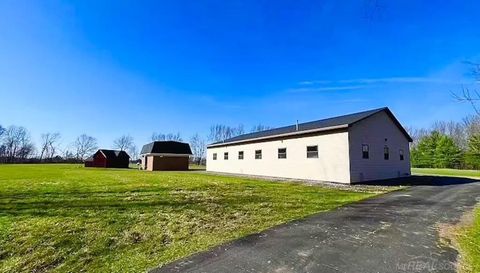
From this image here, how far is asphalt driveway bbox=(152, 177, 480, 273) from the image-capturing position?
13.2ft

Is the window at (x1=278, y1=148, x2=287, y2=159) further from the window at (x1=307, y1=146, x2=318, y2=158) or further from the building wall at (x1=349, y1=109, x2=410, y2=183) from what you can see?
the building wall at (x1=349, y1=109, x2=410, y2=183)

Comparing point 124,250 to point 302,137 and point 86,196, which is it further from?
point 302,137

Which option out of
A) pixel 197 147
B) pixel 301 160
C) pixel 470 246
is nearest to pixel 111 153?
pixel 197 147

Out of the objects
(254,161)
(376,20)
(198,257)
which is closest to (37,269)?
(198,257)

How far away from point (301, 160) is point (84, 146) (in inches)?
3642

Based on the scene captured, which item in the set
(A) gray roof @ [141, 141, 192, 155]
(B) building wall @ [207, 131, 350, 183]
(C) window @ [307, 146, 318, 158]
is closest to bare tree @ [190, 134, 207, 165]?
(A) gray roof @ [141, 141, 192, 155]

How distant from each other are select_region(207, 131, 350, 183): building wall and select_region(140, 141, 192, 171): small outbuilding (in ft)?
47.8

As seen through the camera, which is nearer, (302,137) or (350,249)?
(350,249)

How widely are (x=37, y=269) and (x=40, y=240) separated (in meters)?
1.51

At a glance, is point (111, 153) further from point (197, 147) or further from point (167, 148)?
point (197, 147)

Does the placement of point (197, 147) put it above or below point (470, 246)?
above

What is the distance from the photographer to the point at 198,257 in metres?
4.49

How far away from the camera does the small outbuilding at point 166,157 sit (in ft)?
124

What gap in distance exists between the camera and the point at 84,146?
91.6 meters
